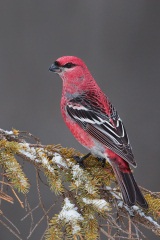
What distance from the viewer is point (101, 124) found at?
3.73m

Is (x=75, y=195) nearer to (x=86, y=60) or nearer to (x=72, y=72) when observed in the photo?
(x=72, y=72)

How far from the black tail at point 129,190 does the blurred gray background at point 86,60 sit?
3250 mm

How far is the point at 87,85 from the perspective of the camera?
418 centimetres

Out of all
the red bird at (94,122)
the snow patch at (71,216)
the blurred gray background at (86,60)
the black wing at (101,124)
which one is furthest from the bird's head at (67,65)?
the blurred gray background at (86,60)

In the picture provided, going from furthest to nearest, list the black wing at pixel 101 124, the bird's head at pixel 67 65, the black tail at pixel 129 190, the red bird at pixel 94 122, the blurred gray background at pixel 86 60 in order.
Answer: the blurred gray background at pixel 86 60
the bird's head at pixel 67 65
the black wing at pixel 101 124
the red bird at pixel 94 122
the black tail at pixel 129 190

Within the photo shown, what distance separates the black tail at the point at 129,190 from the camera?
9.43 feet

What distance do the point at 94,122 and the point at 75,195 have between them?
1038 mm

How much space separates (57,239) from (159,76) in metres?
5.02

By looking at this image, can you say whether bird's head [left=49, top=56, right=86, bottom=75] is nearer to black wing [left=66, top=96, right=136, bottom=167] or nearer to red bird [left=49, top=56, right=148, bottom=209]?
red bird [left=49, top=56, right=148, bottom=209]

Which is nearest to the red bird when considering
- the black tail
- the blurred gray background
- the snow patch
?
the black tail

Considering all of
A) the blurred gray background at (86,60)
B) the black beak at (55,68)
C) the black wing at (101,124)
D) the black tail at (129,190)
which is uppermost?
the blurred gray background at (86,60)

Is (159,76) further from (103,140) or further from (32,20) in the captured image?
(103,140)

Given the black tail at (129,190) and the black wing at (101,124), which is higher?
the black wing at (101,124)

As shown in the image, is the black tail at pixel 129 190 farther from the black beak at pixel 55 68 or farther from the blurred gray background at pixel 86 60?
the blurred gray background at pixel 86 60
